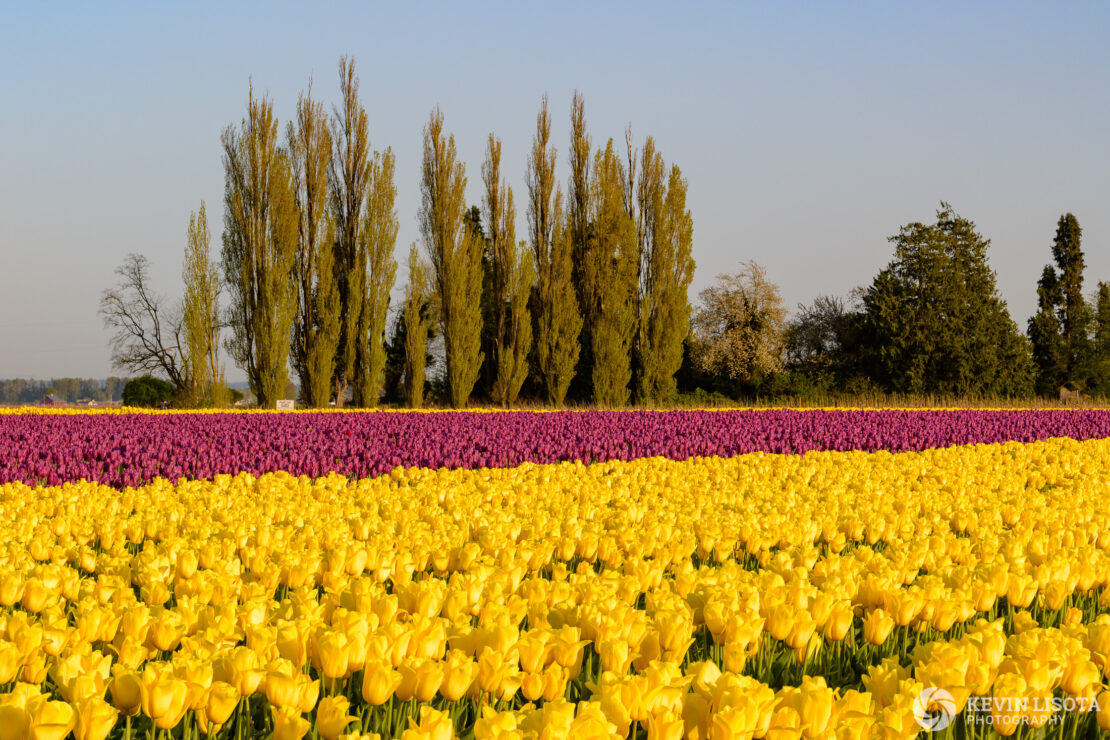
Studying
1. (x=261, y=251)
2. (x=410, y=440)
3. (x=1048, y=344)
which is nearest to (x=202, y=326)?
(x=261, y=251)

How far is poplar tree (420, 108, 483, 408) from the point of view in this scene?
2925cm

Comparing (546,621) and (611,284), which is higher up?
(611,284)

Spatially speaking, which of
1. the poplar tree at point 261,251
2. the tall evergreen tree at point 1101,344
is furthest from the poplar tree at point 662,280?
the tall evergreen tree at point 1101,344

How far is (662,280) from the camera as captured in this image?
3272 centimetres

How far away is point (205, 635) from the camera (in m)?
2.57

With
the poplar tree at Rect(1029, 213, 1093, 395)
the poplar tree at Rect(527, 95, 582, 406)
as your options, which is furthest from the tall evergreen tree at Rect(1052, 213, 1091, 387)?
the poplar tree at Rect(527, 95, 582, 406)

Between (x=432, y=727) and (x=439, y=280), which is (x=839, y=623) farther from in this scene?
(x=439, y=280)

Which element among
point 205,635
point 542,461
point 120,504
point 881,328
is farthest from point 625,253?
point 205,635

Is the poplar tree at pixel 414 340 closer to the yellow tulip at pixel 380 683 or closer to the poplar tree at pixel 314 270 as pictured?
the poplar tree at pixel 314 270

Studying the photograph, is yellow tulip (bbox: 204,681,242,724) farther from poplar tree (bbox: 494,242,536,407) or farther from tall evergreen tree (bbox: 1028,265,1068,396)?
tall evergreen tree (bbox: 1028,265,1068,396)

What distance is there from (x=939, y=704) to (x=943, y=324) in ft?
130

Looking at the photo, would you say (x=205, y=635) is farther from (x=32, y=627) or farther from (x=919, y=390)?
(x=919, y=390)

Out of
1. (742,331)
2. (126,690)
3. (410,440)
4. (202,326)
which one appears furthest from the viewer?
(742,331)

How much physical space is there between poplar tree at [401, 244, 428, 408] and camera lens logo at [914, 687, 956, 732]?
27132mm
